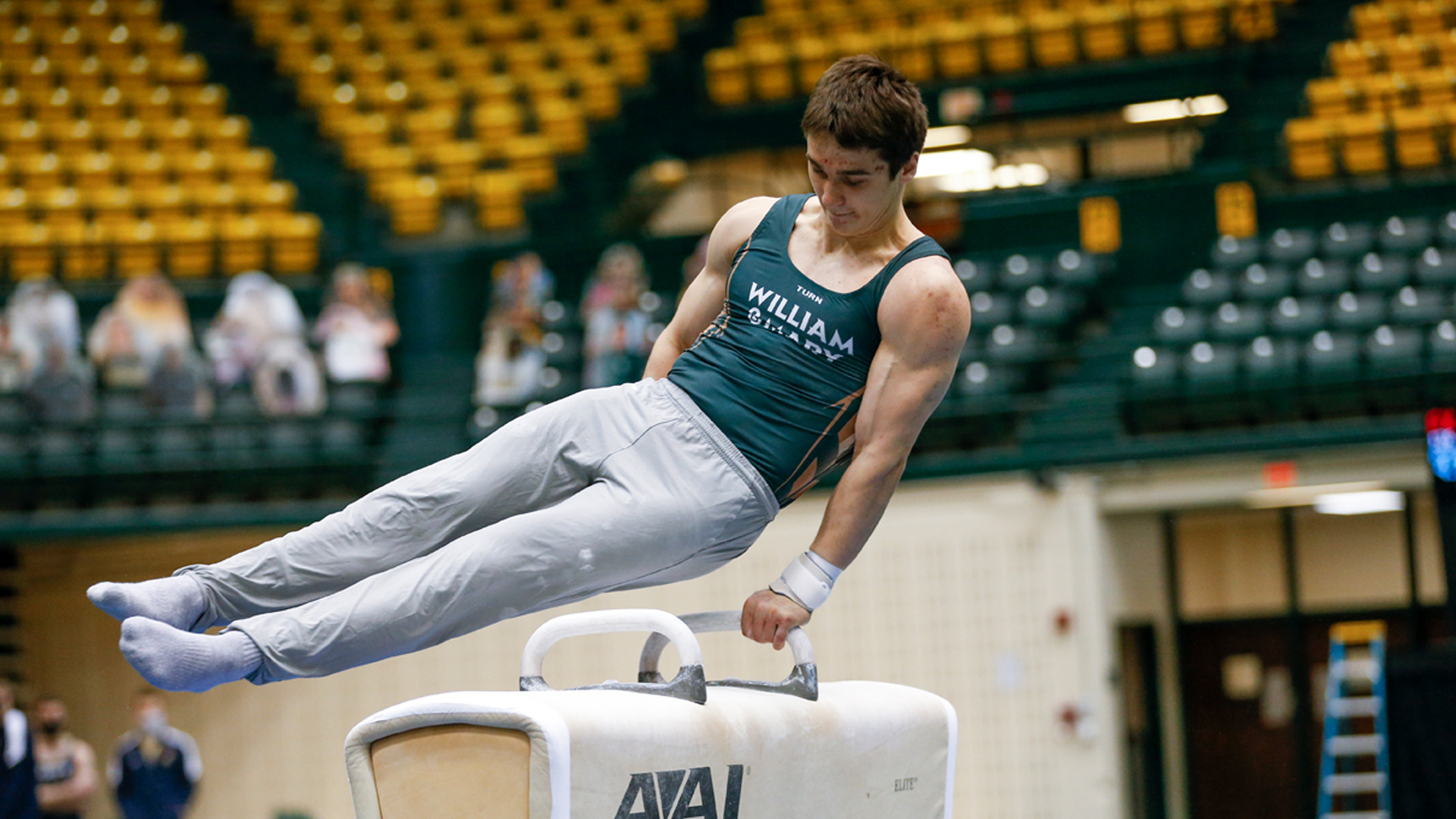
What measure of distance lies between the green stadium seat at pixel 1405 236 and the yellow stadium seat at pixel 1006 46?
3813mm

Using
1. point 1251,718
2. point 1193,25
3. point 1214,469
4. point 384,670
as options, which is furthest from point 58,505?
point 1193,25

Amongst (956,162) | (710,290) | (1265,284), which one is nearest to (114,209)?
(956,162)

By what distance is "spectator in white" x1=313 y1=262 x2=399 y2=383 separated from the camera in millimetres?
10961

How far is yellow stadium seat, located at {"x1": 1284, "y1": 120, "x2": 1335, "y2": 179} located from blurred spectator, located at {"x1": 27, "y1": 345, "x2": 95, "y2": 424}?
30.1 ft

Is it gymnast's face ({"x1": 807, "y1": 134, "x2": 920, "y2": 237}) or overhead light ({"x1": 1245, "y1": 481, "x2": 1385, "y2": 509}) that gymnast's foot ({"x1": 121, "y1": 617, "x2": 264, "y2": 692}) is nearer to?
gymnast's face ({"x1": 807, "y1": 134, "x2": 920, "y2": 237})

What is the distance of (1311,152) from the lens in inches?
451

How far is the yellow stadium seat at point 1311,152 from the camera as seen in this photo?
37.5 feet

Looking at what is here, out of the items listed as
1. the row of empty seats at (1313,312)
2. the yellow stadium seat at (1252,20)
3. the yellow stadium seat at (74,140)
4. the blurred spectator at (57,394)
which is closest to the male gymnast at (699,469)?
the row of empty seats at (1313,312)

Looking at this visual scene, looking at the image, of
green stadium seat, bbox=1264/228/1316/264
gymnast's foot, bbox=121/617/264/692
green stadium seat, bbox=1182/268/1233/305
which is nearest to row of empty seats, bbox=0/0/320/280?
green stadium seat, bbox=1182/268/1233/305

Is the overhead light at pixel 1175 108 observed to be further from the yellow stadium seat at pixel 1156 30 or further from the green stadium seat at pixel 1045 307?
the green stadium seat at pixel 1045 307

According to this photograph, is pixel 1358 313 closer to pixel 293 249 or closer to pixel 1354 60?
pixel 1354 60

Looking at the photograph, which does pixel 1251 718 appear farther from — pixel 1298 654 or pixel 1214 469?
pixel 1214 469

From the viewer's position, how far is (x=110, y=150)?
14055 millimetres

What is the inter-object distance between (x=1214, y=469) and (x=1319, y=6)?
236 inches
